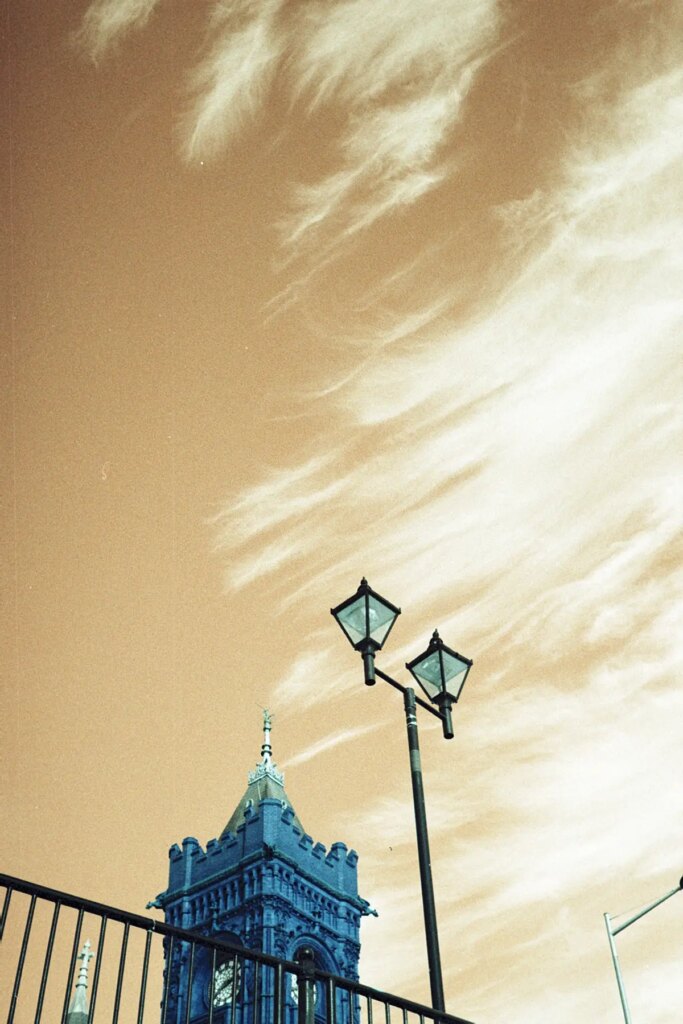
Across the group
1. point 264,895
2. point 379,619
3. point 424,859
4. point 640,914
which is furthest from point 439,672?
point 264,895

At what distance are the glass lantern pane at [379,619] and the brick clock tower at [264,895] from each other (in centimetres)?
5372

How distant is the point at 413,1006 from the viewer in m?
9.40

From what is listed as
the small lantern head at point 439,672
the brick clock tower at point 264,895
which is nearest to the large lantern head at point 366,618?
the small lantern head at point 439,672

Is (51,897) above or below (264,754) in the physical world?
below

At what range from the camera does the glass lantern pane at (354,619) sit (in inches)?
522

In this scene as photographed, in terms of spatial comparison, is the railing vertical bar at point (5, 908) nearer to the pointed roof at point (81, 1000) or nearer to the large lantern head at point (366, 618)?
the large lantern head at point (366, 618)

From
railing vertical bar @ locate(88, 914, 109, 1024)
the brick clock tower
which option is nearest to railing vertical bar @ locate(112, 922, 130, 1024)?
railing vertical bar @ locate(88, 914, 109, 1024)

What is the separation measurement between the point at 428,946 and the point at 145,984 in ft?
13.3

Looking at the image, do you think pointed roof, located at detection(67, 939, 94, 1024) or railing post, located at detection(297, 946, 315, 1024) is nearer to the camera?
railing post, located at detection(297, 946, 315, 1024)

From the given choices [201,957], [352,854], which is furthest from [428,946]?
[352,854]

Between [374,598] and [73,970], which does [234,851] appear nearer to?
[374,598]

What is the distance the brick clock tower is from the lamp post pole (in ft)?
175

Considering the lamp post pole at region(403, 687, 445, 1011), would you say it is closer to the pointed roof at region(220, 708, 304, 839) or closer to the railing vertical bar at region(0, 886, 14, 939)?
the railing vertical bar at region(0, 886, 14, 939)

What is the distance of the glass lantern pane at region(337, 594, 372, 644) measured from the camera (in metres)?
13.2
